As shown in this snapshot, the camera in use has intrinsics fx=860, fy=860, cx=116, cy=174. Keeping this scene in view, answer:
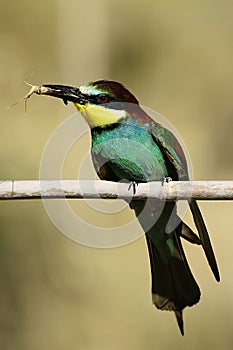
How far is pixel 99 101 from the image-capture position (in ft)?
7.43

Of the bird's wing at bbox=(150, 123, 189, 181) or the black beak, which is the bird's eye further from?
the bird's wing at bbox=(150, 123, 189, 181)

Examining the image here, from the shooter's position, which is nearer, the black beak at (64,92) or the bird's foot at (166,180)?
the bird's foot at (166,180)

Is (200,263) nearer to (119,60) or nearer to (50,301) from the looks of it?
(50,301)

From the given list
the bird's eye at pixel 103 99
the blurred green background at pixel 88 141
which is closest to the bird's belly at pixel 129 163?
the bird's eye at pixel 103 99

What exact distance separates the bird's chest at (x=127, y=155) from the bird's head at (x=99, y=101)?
0.12 feet

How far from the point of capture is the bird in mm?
2203

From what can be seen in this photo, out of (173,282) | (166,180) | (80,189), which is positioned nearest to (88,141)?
(173,282)

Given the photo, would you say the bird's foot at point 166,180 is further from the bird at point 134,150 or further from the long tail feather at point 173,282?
the long tail feather at point 173,282

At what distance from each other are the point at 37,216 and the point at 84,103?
1059 millimetres

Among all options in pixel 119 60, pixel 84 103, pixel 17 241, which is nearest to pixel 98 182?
pixel 84 103

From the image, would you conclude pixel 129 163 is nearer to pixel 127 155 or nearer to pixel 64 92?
pixel 127 155

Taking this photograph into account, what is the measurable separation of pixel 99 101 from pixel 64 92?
10 cm

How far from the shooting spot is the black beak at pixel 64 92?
87.4 inches

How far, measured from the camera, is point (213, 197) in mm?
1822
